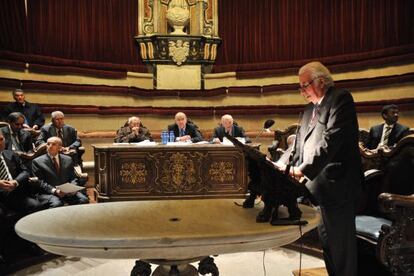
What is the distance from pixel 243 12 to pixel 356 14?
2198mm

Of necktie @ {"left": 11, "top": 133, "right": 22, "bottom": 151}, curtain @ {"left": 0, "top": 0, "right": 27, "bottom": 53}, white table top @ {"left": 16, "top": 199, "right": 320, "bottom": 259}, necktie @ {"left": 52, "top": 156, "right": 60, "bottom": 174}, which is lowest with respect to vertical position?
necktie @ {"left": 52, "top": 156, "right": 60, "bottom": 174}

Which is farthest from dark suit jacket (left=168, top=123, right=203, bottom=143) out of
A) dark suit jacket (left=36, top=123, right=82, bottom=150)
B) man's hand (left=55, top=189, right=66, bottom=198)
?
man's hand (left=55, top=189, right=66, bottom=198)

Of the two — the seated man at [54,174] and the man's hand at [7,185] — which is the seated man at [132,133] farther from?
the man's hand at [7,185]

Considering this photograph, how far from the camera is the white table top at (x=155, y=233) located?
174 cm

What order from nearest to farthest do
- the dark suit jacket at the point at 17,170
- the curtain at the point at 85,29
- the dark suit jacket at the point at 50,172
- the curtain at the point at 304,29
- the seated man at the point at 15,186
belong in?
the seated man at the point at 15,186, the dark suit jacket at the point at 17,170, the dark suit jacket at the point at 50,172, the curtain at the point at 304,29, the curtain at the point at 85,29

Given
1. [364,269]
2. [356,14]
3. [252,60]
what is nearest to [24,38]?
[252,60]

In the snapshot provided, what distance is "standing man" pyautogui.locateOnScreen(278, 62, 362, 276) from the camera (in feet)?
7.97

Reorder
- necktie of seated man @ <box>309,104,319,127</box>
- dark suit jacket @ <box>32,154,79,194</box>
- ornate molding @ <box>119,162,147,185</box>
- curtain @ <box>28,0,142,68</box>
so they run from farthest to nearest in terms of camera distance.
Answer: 1. curtain @ <box>28,0,142,68</box>
2. ornate molding @ <box>119,162,147,185</box>
3. dark suit jacket @ <box>32,154,79,194</box>
4. necktie of seated man @ <box>309,104,319,127</box>

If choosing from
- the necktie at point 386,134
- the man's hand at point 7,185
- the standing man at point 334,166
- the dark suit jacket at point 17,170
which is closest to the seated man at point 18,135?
the dark suit jacket at point 17,170

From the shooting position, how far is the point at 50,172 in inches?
184

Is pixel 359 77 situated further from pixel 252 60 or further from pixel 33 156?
pixel 33 156

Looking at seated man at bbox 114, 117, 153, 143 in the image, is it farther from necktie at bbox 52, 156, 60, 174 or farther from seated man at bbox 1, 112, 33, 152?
necktie at bbox 52, 156, 60, 174

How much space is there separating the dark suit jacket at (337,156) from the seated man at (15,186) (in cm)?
260

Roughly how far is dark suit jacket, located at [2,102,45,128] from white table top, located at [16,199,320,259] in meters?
4.57
